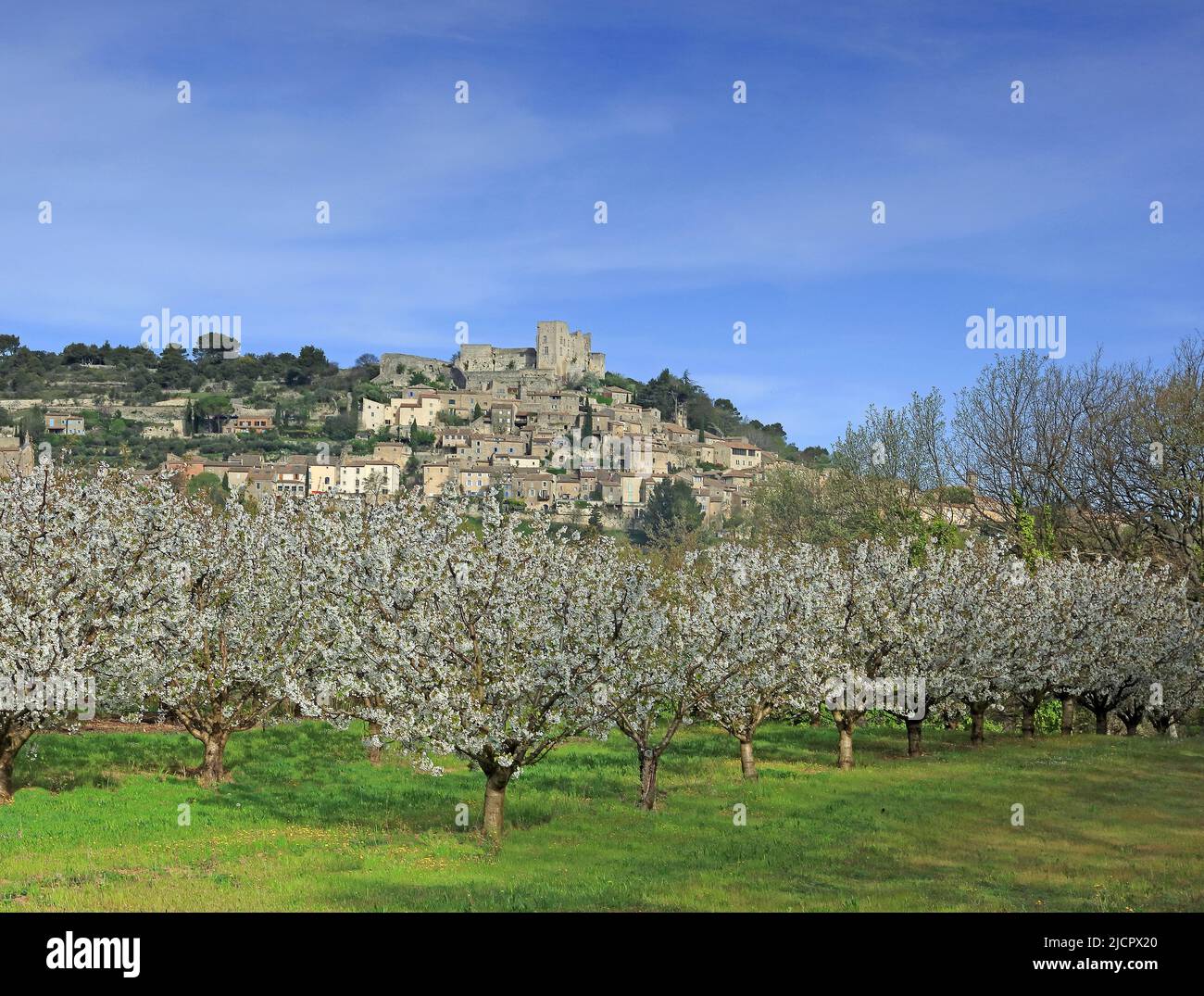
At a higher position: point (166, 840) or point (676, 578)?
point (676, 578)

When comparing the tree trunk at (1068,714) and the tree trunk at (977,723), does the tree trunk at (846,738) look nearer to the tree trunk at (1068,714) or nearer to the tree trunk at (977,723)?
the tree trunk at (977,723)

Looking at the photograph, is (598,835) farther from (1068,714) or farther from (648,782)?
(1068,714)

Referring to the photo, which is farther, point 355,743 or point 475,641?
point 355,743

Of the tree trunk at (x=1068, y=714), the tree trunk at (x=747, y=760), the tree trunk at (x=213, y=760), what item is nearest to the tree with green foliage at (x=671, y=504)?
the tree trunk at (x=1068, y=714)

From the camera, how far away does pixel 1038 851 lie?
20109mm

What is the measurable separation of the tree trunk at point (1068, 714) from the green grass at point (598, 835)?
9164mm

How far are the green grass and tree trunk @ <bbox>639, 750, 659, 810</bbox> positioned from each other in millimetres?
498

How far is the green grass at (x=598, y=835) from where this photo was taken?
15977 millimetres

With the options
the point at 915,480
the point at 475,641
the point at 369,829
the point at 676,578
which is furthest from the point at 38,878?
the point at 915,480

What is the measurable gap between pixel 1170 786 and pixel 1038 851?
34.0 feet

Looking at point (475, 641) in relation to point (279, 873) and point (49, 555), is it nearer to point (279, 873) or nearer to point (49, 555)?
point (279, 873)

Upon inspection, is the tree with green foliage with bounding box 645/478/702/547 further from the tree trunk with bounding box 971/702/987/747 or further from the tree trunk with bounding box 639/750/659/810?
the tree trunk with bounding box 639/750/659/810

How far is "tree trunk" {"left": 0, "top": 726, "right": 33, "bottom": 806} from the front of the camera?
870 inches
